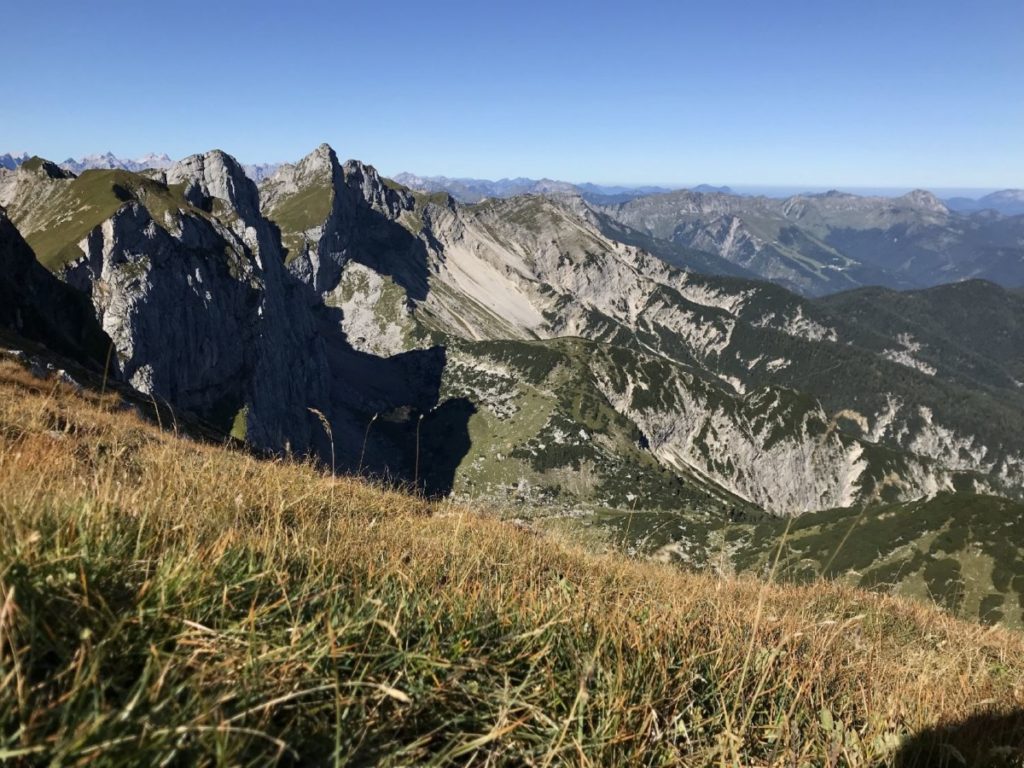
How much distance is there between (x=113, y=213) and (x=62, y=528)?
168 m

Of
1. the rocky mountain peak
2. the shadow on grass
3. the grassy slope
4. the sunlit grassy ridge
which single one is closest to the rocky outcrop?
the grassy slope

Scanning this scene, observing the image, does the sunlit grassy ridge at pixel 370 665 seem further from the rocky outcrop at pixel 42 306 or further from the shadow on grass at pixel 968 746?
the rocky outcrop at pixel 42 306

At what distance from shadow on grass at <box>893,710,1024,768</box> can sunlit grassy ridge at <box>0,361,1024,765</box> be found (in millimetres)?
35

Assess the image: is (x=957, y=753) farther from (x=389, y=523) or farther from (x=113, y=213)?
(x=113, y=213)

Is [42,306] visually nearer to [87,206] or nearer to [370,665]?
[87,206]

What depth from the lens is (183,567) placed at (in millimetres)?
3010

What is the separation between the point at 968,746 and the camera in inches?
143

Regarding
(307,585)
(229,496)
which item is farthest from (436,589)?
(229,496)

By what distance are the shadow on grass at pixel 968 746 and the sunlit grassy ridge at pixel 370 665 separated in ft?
0.11

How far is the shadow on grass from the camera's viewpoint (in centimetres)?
340

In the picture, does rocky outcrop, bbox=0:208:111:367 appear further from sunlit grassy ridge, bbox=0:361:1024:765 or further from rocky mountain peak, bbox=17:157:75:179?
rocky mountain peak, bbox=17:157:75:179

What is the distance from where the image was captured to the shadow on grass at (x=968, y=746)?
3.40m

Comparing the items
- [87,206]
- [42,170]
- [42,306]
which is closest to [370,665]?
[42,306]

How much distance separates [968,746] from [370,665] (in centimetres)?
386
